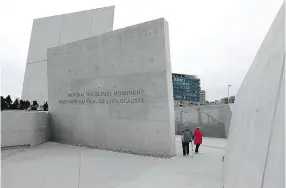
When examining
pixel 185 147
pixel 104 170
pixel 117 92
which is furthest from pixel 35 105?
pixel 104 170

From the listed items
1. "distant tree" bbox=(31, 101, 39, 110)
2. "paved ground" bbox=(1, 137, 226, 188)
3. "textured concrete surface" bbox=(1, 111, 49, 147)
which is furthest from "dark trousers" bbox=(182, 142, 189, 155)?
"distant tree" bbox=(31, 101, 39, 110)

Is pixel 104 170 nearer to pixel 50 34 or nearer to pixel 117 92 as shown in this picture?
pixel 117 92

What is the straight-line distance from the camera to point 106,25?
20188 mm

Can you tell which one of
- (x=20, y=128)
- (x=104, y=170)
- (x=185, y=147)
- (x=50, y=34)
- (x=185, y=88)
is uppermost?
(x=50, y=34)

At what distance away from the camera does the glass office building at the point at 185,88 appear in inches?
2365

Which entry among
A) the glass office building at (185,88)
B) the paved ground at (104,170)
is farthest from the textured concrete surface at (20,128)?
the glass office building at (185,88)

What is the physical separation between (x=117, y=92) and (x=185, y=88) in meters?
52.9

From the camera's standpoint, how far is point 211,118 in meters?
14.4

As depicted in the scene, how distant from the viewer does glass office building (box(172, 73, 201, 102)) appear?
60.1m

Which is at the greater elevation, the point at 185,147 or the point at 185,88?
the point at 185,88

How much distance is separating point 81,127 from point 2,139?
10.6 feet

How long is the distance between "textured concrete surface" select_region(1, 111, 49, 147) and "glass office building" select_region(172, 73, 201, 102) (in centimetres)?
4842

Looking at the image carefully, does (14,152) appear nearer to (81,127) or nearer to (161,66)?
(81,127)

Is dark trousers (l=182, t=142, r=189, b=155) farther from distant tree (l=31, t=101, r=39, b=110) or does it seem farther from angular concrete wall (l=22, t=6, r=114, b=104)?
distant tree (l=31, t=101, r=39, b=110)
